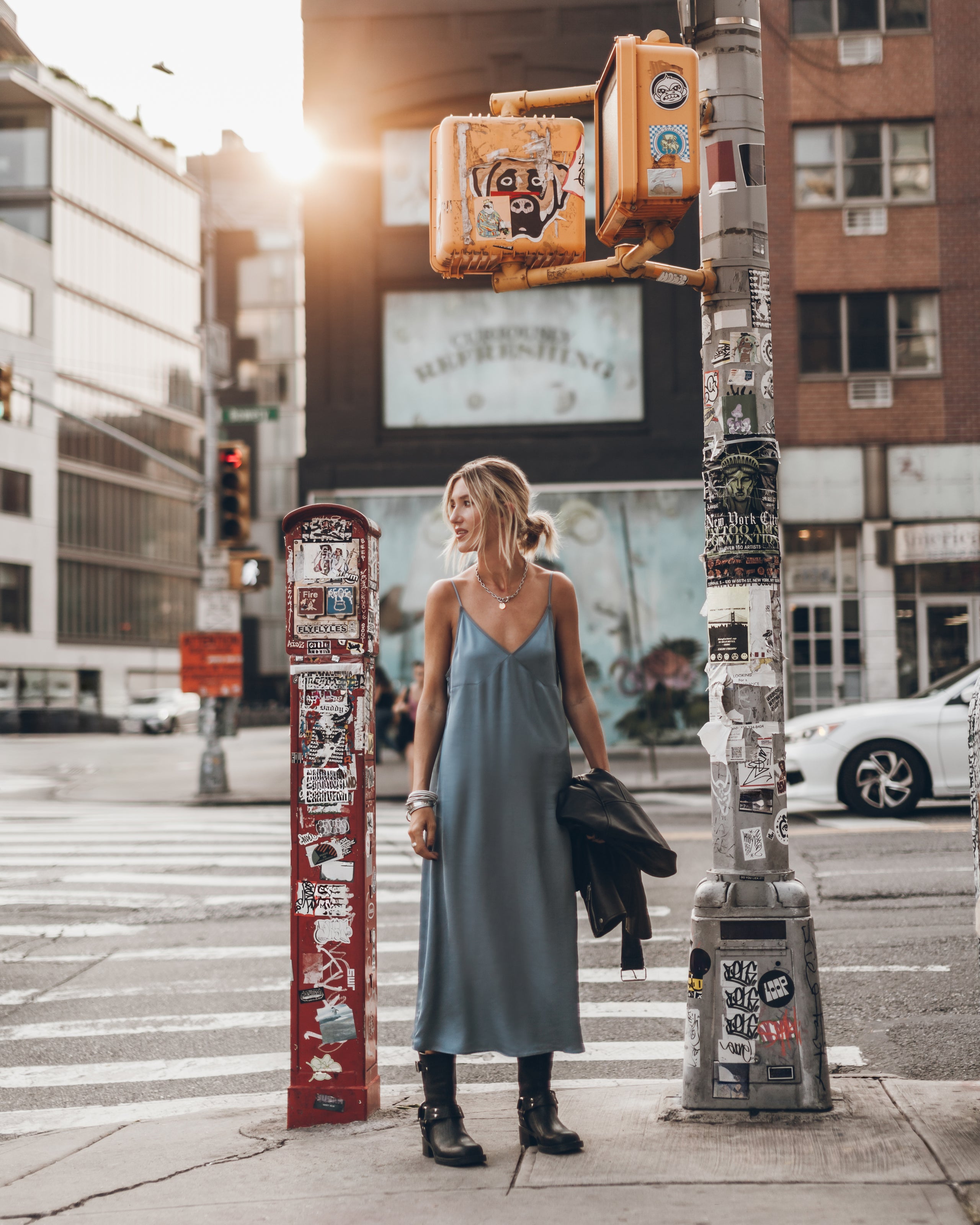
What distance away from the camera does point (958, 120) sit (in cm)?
2412

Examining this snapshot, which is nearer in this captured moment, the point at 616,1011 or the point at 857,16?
the point at 616,1011

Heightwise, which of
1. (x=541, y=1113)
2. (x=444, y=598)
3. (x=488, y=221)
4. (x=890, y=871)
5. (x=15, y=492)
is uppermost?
(x=15, y=492)

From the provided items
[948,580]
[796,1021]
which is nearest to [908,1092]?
[796,1021]

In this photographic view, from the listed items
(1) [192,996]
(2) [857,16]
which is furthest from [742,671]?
(2) [857,16]

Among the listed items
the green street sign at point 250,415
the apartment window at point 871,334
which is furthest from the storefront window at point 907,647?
the green street sign at point 250,415

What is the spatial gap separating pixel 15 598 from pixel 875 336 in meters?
45.1

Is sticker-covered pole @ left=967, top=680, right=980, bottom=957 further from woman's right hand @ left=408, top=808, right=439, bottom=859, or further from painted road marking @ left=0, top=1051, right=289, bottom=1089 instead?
painted road marking @ left=0, top=1051, right=289, bottom=1089

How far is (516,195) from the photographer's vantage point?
4.46 m

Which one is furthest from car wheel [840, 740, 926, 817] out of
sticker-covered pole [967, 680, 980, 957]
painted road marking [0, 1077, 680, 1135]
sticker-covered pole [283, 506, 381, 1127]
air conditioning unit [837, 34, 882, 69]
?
air conditioning unit [837, 34, 882, 69]

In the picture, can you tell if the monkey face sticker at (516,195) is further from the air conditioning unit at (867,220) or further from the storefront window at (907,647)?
the air conditioning unit at (867,220)

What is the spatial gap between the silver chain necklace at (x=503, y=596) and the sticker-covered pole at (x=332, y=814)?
0.50m

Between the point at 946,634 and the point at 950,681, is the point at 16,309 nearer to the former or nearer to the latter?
the point at 946,634

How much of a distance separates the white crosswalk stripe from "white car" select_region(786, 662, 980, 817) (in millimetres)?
4100

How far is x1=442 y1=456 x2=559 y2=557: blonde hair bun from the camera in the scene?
422 cm
